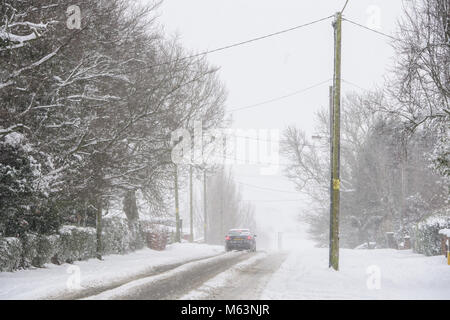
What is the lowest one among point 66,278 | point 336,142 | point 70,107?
point 66,278

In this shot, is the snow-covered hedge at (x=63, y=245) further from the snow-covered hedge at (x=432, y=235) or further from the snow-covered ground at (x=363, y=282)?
the snow-covered hedge at (x=432, y=235)

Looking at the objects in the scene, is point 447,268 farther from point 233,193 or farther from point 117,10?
point 233,193

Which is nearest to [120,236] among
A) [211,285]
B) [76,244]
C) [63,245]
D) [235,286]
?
[76,244]

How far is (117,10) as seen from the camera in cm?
1809

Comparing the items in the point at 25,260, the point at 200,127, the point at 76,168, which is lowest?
the point at 25,260

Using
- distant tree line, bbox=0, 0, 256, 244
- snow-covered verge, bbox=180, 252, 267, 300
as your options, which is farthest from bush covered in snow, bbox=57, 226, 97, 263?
snow-covered verge, bbox=180, 252, 267, 300

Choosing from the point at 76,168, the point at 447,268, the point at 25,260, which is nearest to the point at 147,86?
the point at 76,168

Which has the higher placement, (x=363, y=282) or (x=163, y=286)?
(x=163, y=286)

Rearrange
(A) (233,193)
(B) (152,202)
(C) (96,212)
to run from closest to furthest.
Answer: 1. (C) (96,212)
2. (B) (152,202)
3. (A) (233,193)

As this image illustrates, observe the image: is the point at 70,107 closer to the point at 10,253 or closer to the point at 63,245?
the point at 63,245

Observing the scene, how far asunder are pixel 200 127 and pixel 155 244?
8.49 meters

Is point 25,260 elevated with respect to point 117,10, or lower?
lower

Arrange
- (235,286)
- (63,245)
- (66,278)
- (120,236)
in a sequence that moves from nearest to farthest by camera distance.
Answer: (235,286) < (66,278) < (63,245) < (120,236)

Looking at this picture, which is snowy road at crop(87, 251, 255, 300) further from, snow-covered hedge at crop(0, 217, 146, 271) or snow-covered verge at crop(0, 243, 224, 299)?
snow-covered hedge at crop(0, 217, 146, 271)
